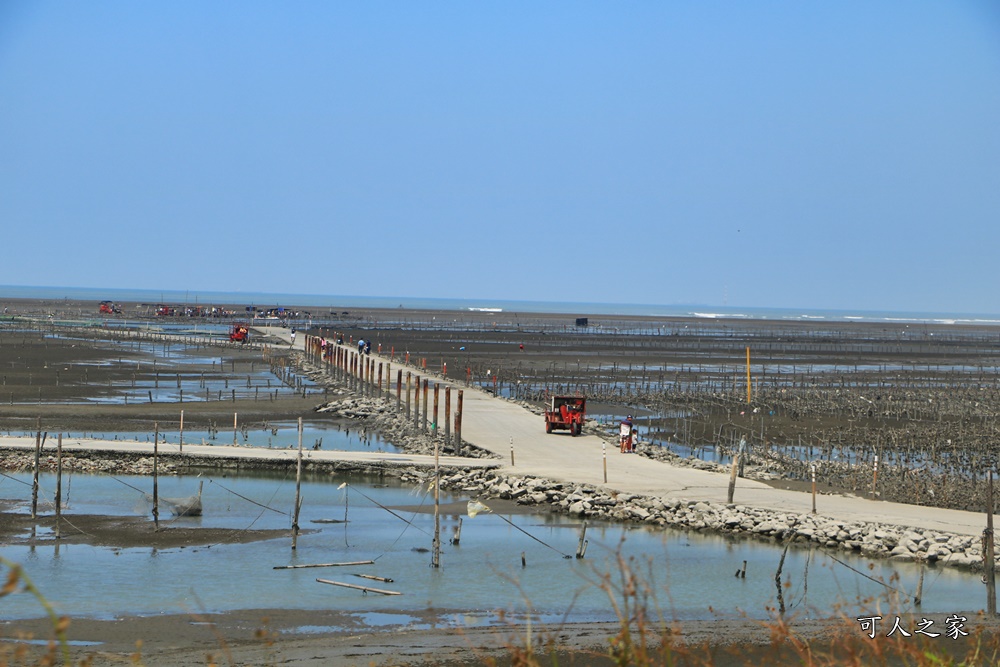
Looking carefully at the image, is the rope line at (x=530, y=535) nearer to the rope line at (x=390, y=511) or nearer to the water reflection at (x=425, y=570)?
the water reflection at (x=425, y=570)

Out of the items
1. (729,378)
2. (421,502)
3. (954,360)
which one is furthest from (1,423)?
(954,360)

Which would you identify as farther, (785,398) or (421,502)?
(785,398)

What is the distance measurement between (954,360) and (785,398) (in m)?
58.3

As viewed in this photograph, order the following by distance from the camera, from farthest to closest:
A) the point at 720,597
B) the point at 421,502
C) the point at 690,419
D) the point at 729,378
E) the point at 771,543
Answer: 1. the point at 729,378
2. the point at 690,419
3. the point at 421,502
4. the point at 771,543
5. the point at 720,597

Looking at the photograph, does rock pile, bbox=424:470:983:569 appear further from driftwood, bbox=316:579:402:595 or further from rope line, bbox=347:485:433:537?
Answer: driftwood, bbox=316:579:402:595

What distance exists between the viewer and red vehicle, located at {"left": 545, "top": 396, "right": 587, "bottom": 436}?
45000mm

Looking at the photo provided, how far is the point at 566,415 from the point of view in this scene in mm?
45062

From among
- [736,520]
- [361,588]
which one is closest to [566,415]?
[736,520]

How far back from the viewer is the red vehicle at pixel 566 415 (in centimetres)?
4500

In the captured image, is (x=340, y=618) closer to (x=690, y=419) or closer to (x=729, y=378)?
(x=690, y=419)

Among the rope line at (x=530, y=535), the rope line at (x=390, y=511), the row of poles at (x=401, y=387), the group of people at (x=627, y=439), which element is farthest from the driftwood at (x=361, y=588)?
the group of people at (x=627, y=439)

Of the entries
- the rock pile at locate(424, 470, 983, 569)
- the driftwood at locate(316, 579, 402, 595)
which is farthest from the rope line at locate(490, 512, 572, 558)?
the driftwood at locate(316, 579, 402, 595)

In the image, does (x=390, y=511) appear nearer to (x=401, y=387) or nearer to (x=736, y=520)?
(x=736, y=520)

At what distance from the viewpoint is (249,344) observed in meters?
104
